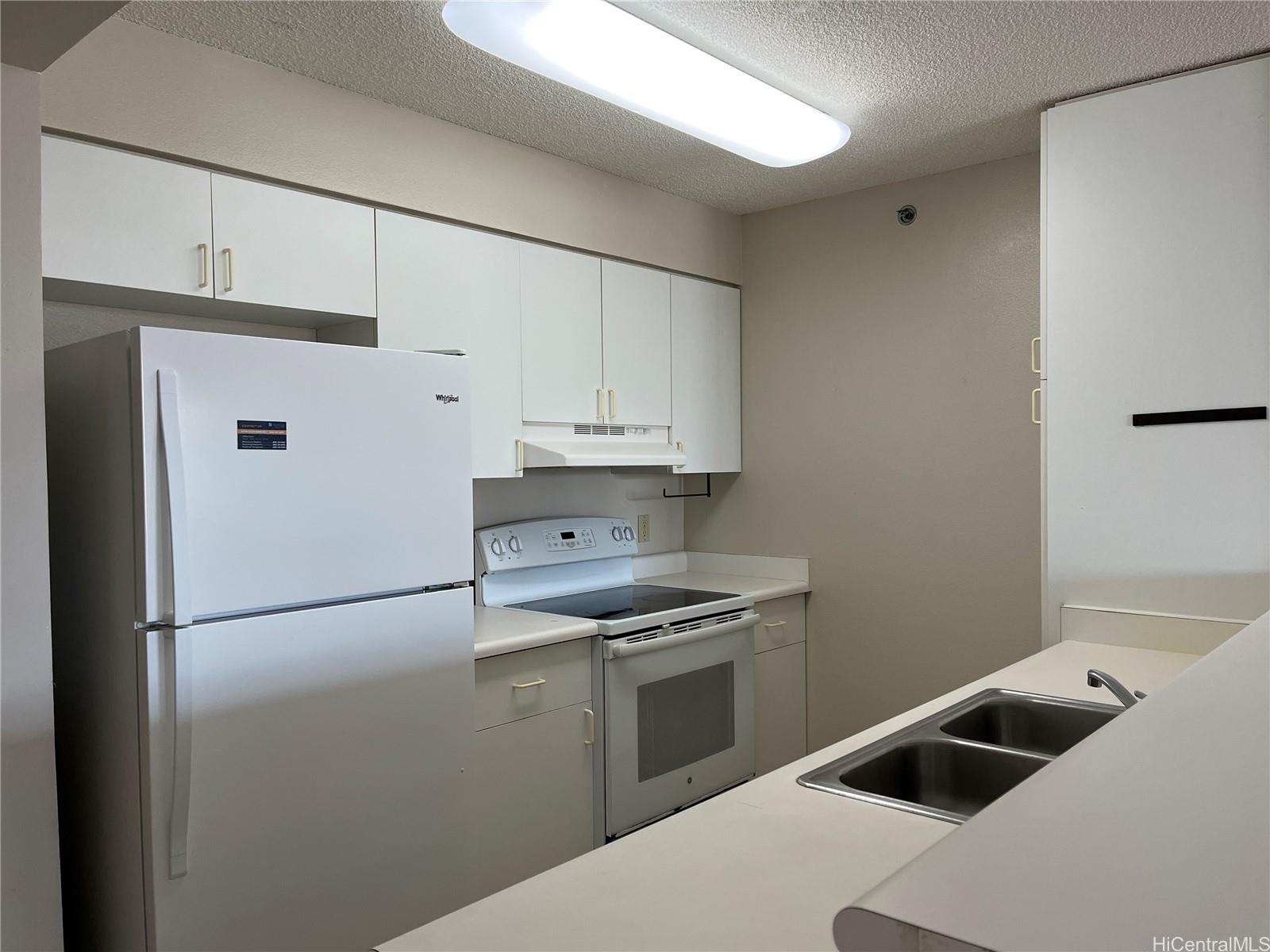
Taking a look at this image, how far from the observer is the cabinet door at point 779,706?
136 inches

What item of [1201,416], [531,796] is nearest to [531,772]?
[531,796]

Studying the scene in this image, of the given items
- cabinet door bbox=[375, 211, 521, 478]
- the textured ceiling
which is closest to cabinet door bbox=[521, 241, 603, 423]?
cabinet door bbox=[375, 211, 521, 478]

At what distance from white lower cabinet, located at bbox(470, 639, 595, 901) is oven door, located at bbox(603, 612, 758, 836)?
0.09 meters

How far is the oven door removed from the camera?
2797 millimetres

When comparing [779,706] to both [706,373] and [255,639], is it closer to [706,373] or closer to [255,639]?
[706,373]

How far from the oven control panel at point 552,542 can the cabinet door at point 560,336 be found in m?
0.46

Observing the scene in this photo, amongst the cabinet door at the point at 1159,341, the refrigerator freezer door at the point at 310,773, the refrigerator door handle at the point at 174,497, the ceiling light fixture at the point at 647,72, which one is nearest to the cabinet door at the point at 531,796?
the refrigerator freezer door at the point at 310,773

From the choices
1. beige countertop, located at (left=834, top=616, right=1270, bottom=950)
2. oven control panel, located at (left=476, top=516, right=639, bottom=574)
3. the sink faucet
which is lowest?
the sink faucet

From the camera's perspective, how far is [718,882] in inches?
42.3

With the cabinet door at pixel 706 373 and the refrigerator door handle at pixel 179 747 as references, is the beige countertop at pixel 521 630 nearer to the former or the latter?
the refrigerator door handle at pixel 179 747

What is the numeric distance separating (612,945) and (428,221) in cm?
220

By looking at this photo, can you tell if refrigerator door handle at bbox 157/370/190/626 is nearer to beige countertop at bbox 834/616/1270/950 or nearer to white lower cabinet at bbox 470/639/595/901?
white lower cabinet at bbox 470/639/595/901

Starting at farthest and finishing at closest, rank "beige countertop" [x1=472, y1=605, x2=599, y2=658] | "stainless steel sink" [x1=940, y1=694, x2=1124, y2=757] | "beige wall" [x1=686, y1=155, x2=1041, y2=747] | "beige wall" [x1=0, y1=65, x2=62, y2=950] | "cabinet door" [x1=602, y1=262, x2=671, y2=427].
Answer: "cabinet door" [x1=602, y1=262, x2=671, y2=427] < "beige wall" [x1=686, y1=155, x2=1041, y2=747] < "beige countertop" [x1=472, y1=605, x2=599, y2=658] < "stainless steel sink" [x1=940, y1=694, x2=1124, y2=757] < "beige wall" [x1=0, y1=65, x2=62, y2=950]

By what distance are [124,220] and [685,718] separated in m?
2.16
